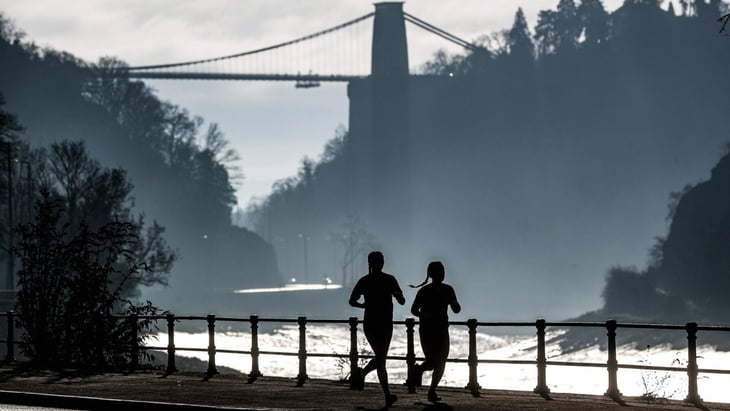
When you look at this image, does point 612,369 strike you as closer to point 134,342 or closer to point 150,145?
point 134,342

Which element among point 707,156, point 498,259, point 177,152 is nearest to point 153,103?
point 177,152

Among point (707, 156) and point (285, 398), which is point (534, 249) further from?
point (285, 398)

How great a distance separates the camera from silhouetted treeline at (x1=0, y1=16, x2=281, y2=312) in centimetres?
12862

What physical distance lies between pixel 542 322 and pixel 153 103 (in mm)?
122020

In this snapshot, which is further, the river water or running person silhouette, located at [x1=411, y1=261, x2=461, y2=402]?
the river water

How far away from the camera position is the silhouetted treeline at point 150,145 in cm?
12862

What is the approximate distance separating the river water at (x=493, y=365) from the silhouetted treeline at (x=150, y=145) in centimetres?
2421

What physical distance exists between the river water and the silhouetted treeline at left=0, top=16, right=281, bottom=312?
24.2m

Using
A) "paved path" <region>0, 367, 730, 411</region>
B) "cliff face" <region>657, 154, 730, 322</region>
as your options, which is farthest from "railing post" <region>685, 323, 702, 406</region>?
"cliff face" <region>657, 154, 730, 322</region>

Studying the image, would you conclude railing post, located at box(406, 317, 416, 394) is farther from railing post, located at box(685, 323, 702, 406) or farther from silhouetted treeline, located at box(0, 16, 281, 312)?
silhouetted treeline, located at box(0, 16, 281, 312)

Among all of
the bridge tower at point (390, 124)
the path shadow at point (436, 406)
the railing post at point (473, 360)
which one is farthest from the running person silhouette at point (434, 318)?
the bridge tower at point (390, 124)

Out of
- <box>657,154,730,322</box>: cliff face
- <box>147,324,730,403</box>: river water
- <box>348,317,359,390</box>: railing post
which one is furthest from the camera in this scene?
<box>657,154,730,322</box>: cliff face

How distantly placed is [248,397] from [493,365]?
7157 cm

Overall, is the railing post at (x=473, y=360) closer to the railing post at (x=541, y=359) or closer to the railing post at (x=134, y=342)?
the railing post at (x=541, y=359)
